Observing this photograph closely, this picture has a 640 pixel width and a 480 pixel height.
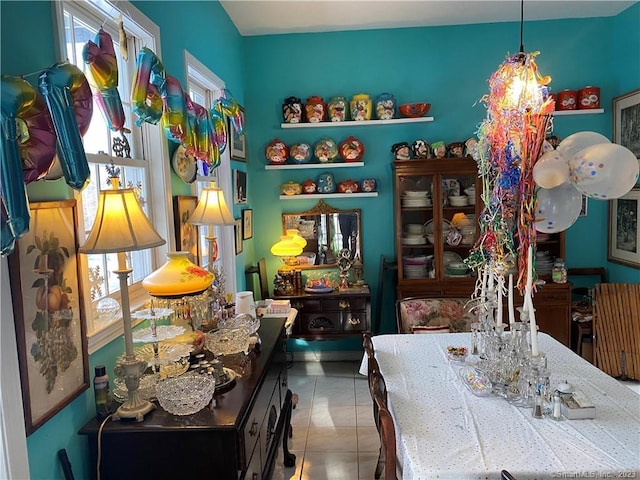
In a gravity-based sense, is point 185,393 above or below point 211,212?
below

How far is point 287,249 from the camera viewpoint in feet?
12.9

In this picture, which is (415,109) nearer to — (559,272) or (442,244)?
(442,244)

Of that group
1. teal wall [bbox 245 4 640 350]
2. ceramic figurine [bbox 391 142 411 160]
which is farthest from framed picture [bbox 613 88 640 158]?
ceramic figurine [bbox 391 142 411 160]

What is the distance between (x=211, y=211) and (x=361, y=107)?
2147 millimetres

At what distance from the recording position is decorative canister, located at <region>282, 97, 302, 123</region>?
3986mm

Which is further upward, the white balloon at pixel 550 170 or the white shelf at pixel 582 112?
the white shelf at pixel 582 112

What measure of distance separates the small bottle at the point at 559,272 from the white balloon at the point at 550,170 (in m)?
2.27

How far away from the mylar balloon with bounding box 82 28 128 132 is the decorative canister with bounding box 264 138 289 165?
2574 mm

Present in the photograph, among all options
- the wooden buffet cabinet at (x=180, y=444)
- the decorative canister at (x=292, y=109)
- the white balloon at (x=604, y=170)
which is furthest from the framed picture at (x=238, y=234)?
the white balloon at (x=604, y=170)

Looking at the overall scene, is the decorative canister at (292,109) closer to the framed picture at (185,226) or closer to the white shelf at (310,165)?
the white shelf at (310,165)

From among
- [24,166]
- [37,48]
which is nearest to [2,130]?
[24,166]

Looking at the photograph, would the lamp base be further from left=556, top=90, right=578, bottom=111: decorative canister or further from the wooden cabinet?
left=556, top=90, right=578, bottom=111: decorative canister

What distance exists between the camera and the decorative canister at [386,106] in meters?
3.93

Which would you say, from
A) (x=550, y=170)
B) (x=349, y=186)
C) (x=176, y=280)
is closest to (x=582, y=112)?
(x=349, y=186)
